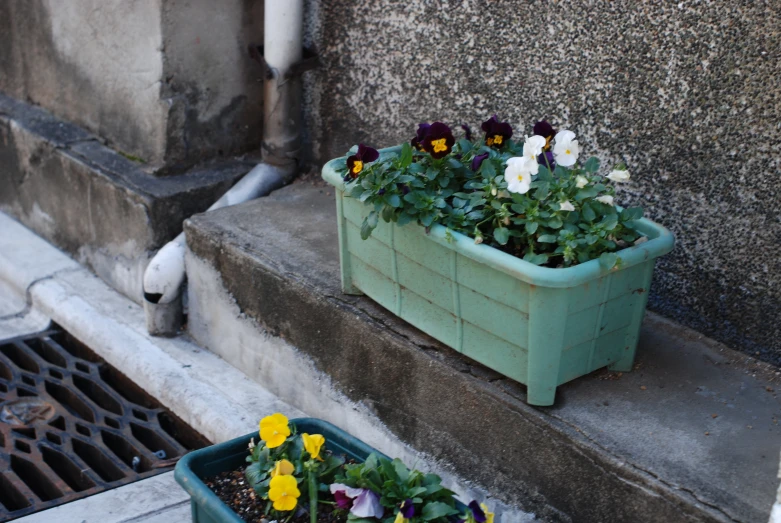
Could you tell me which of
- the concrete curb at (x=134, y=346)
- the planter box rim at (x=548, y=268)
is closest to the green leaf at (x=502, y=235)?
the planter box rim at (x=548, y=268)

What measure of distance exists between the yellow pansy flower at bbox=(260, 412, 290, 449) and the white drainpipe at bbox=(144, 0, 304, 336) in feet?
3.77

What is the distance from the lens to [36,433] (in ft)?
8.95

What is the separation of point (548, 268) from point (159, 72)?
1.80 m

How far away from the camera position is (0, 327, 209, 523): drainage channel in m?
2.53

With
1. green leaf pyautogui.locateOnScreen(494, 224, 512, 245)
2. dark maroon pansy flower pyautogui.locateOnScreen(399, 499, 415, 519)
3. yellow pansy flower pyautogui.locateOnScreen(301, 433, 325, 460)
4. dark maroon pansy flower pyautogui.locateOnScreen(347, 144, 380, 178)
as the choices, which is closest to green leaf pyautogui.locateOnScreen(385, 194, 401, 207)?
dark maroon pansy flower pyautogui.locateOnScreen(347, 144, 380, 178)

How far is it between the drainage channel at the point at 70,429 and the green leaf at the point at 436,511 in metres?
1.06

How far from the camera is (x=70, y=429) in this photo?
2.77m

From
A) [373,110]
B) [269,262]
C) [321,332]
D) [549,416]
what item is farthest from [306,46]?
[549,416]

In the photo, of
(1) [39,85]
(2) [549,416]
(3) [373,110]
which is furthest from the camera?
(1) [39,85]

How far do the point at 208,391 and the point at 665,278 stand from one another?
4.67 ft

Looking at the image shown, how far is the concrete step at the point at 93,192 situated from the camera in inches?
123

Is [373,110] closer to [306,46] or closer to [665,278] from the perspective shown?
[306,46]

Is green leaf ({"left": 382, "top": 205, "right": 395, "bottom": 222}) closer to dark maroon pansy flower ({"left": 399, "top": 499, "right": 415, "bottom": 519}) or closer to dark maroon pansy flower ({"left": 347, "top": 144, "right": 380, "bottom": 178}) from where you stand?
dark maroon pansy flower ({"left": 347, "top": 144, "right": 380, "bottom": 178})

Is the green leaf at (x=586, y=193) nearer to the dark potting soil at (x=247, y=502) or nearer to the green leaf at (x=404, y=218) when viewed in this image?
the green leaf at (x=404, y=218)
